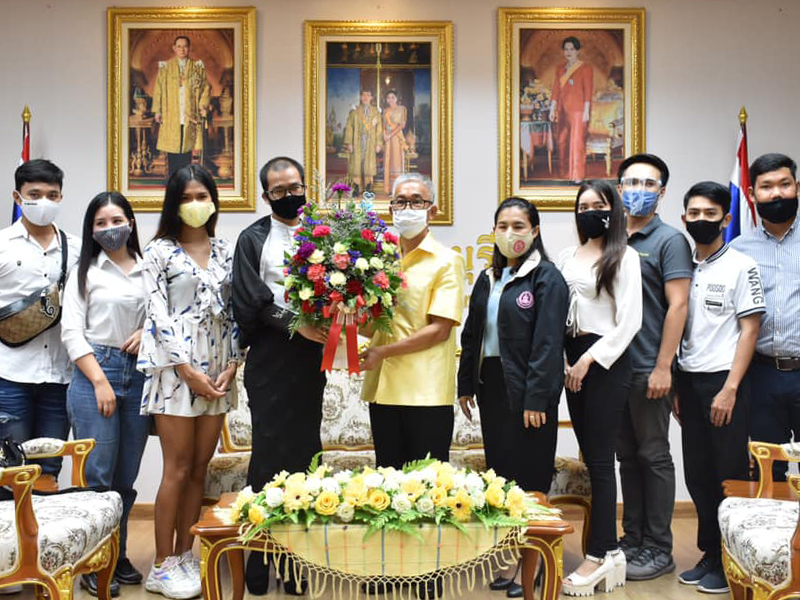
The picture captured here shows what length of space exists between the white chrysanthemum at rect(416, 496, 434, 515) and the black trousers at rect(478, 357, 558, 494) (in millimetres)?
951

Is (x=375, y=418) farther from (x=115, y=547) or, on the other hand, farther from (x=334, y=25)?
(x=334, y=25)

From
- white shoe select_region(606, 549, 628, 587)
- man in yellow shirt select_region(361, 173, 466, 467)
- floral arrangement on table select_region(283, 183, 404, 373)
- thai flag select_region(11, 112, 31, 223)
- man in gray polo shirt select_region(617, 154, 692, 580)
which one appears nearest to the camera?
floral arrangement on table select_region(283, 183, 404, 373)

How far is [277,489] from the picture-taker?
2.64 meters

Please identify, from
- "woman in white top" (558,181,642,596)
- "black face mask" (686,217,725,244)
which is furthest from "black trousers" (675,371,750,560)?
"black face mask" (686,217,725,244)

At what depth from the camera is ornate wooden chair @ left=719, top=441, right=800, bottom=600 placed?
2582 mm

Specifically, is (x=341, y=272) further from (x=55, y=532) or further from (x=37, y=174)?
(x=37, y=174)

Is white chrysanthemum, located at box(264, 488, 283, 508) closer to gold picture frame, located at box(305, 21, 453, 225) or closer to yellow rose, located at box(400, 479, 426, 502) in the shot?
yellow rose, located at box(400, 479, 426, 502)

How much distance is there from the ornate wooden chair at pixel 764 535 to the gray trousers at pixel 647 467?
476 mm

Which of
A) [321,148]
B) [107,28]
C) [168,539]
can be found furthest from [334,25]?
[168,539]

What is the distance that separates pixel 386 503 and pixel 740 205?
3.40 m

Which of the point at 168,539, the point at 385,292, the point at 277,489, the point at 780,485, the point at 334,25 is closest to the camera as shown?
the point at 277,489

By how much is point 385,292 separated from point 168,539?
4.97 feet

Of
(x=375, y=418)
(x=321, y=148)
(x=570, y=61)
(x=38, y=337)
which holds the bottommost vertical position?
(x=375, y=418)

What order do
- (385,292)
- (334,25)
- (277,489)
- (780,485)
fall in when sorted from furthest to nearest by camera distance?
(334,25) → (780,485) → (385,292) → (277,489)
